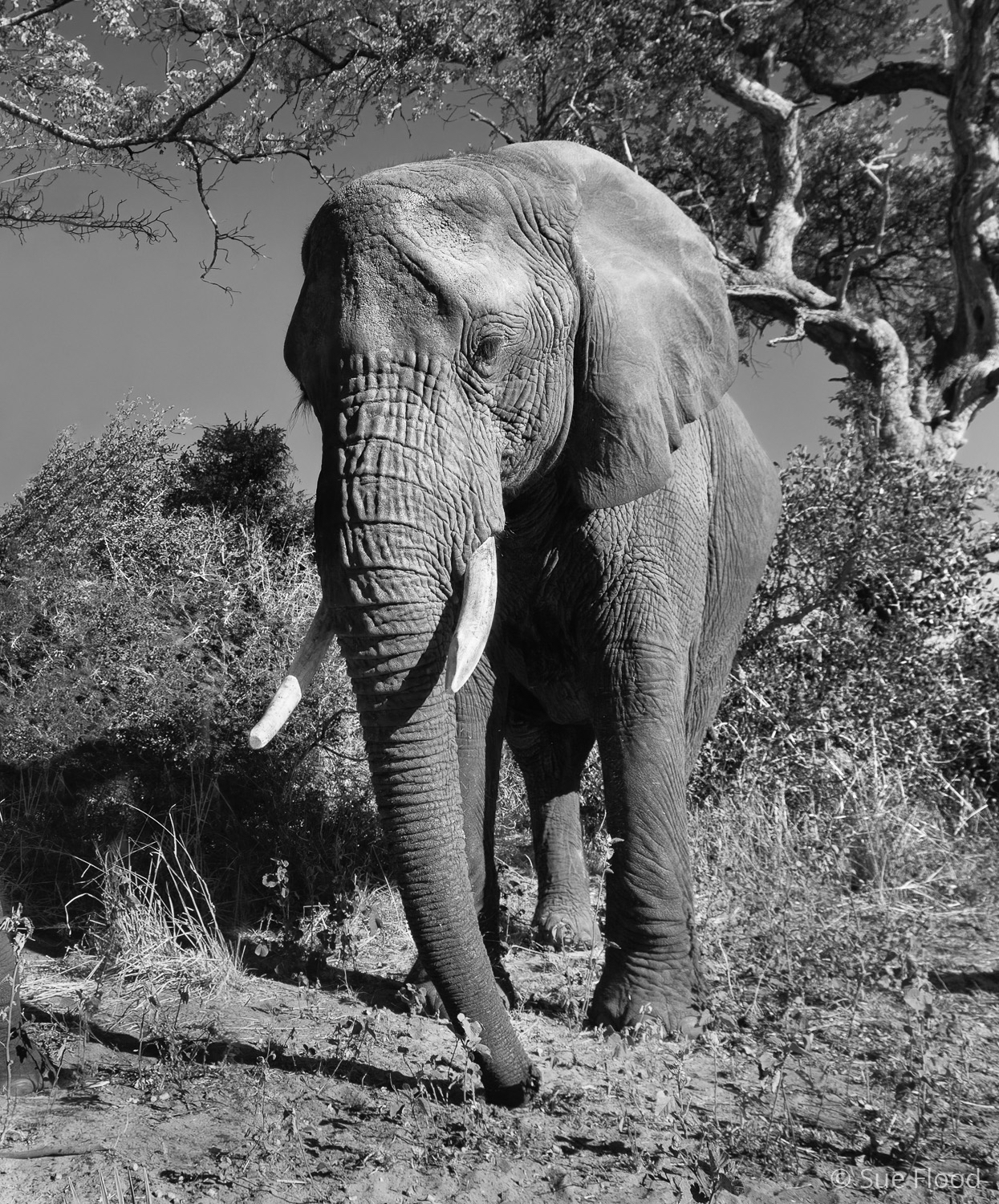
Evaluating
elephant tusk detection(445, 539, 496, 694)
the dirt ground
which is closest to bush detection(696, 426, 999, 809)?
the dirt ground

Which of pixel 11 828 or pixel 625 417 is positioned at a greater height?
pixel 625 417

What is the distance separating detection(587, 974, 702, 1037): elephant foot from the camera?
163 inches

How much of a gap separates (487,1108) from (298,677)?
56.9 inches

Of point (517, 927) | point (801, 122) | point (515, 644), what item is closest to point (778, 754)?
point (517, 927)

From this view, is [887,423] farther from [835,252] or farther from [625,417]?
[625,417]

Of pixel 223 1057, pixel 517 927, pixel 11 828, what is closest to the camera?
pixel 223 1057

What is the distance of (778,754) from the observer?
7633 mm

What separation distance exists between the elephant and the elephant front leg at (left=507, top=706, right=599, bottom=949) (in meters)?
0.53

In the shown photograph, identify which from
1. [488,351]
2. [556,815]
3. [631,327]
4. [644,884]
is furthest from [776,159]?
[644,884]

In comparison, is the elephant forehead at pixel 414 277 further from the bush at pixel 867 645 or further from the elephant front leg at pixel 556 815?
the bush at pixel 867 645

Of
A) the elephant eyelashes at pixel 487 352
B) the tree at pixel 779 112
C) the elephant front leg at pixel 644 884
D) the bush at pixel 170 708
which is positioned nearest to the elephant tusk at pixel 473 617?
the elephant eyelashes at pixel 487 352

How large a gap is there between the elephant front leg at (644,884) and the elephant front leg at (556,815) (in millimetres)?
1391

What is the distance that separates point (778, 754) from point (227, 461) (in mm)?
5851

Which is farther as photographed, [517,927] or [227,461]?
[227,461]
